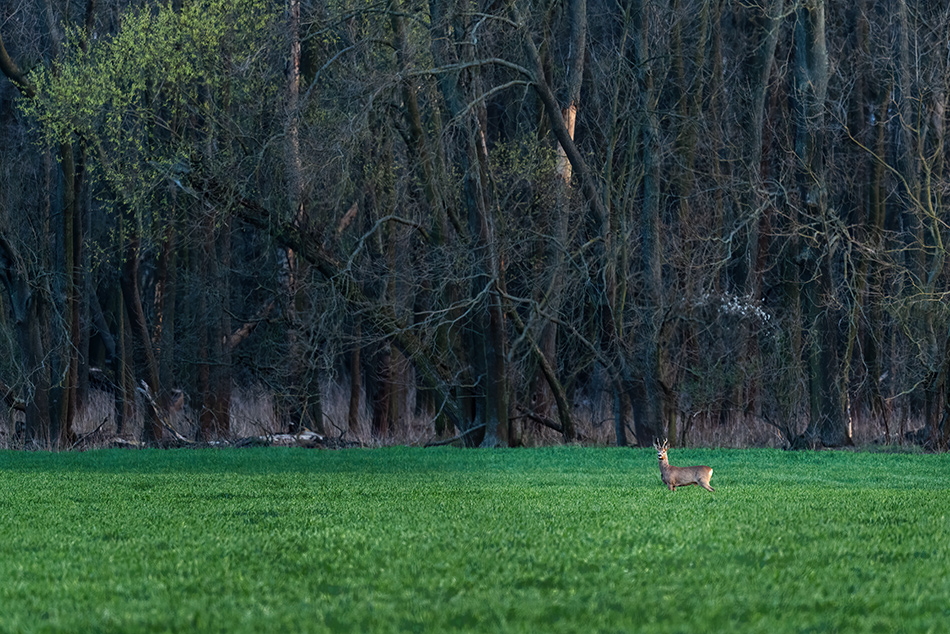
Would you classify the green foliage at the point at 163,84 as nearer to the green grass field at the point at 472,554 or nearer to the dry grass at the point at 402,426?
the dry grass at the point at 402,426

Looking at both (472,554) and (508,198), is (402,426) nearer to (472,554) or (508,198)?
(508,198)

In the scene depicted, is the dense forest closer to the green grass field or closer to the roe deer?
the green grass field

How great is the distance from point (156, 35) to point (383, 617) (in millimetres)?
15994

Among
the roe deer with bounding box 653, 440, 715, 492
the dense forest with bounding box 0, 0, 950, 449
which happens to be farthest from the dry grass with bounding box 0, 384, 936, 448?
the roe deer with bounding box 653, 440, 715, 492

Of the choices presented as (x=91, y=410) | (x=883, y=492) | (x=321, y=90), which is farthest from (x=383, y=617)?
(x=91, y=410)

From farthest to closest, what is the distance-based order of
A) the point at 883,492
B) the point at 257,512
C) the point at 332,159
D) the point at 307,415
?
the point at 307,415
the point at 332,159
the point at 883,492
the point at 257,512

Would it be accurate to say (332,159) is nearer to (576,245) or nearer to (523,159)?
(523,159)

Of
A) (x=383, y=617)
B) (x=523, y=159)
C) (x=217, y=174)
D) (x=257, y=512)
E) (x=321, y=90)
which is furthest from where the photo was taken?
(x=523, y=159)

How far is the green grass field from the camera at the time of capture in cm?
470

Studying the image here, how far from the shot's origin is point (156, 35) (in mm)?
19000

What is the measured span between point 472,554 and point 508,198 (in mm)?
15189

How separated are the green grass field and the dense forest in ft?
25.0

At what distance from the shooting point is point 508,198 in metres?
21.1

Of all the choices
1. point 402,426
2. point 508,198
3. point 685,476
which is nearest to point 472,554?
point 685,476
